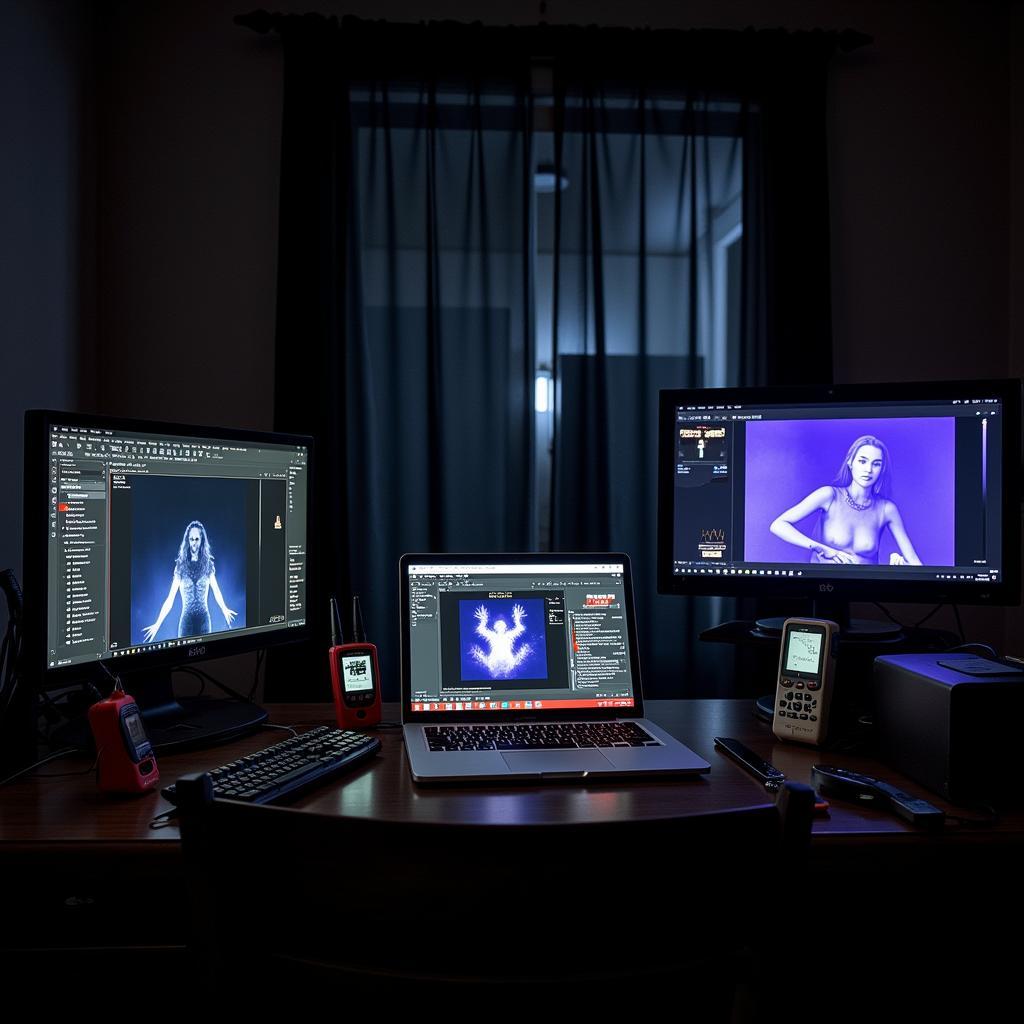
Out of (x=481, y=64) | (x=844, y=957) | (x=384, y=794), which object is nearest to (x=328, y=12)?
(x=481, y=64)

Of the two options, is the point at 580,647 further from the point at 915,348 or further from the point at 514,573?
the point at 915,348

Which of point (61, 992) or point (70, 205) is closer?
point (61, 992)

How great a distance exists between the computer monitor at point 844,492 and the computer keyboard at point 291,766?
2.50 ft

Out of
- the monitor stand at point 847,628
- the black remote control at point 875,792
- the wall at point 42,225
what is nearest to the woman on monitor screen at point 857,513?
the monitor stand at point 847,628

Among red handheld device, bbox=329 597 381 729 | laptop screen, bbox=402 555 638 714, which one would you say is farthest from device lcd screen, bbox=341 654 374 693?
laptop screen, bbox=402 555 638 714

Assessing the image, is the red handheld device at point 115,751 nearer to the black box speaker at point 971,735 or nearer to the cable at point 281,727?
the cable at point 281,727

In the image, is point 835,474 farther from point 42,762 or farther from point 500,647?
point 42,762

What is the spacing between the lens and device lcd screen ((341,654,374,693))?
1.47 m

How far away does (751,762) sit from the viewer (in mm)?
1254

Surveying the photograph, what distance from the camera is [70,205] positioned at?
7.28 feet

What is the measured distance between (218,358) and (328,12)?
3.63ft

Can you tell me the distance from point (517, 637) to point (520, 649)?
0.02 m

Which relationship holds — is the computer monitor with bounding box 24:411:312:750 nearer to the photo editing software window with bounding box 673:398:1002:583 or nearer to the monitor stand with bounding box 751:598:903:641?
the photo editing software window with bounding box 673:398:1002:583

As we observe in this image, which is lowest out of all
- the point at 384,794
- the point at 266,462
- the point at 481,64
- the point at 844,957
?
the point at 844,957
